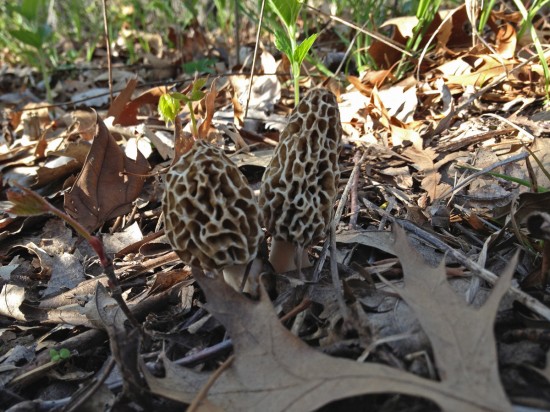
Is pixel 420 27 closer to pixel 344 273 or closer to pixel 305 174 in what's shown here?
pixel 305 174

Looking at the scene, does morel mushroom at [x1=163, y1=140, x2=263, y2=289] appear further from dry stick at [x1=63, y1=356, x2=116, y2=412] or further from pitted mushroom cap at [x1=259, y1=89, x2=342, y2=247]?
dry stick at [x1=63, y1=356, x2=116, y2=412]

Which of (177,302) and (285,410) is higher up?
(285,410)

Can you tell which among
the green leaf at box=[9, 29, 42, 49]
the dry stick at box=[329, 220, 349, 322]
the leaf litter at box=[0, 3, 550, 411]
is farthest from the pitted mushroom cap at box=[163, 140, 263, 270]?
the green leaf at box=[9, 29, 42, 49]

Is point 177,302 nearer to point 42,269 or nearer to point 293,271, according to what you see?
point 293,271

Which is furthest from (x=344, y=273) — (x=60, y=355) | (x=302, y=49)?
(x=302, y=49)

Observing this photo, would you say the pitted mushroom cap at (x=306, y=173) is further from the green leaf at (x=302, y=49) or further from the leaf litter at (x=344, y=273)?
the green leaf at (x=302, y=49)

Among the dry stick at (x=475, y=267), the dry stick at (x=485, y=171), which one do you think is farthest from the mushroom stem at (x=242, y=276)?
the dry stick at (x=485, y=171)

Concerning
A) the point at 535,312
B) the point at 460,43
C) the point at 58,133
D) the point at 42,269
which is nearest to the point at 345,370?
the point at 535,312
